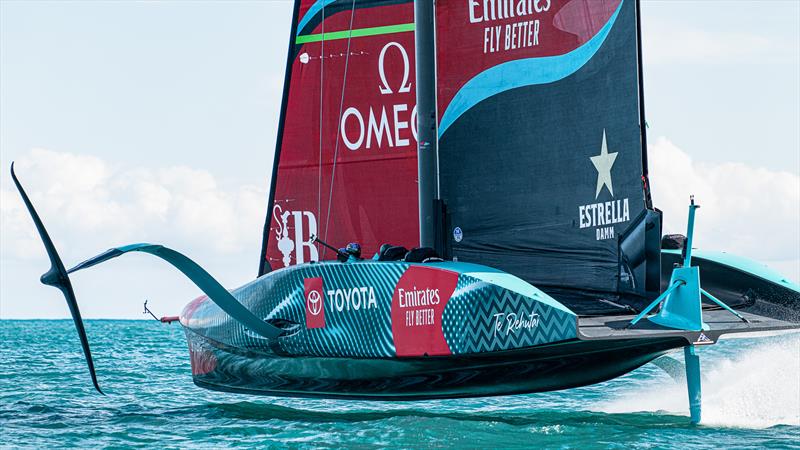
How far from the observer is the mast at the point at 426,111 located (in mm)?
9680

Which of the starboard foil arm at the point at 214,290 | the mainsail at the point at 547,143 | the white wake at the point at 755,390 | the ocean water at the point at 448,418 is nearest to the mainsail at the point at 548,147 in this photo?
the mainsail at the point at 547,143

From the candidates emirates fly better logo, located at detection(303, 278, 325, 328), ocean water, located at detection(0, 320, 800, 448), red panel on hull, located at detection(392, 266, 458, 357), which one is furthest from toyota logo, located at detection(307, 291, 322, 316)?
ocean water, located at detection(0, 320, 800, 448)

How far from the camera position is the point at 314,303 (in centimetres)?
923

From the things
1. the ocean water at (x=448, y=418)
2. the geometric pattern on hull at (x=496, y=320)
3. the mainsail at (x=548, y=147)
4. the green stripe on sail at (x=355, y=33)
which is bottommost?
the ocean water at (x=448, y=418)

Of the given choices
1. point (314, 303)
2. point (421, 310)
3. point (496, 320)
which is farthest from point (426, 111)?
point (496, 320)

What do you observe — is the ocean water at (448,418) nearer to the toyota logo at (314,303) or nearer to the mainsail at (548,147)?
the toyota logo at (314,303)

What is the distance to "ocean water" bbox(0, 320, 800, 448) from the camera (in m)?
8.41

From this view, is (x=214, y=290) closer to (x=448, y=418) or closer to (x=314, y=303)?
(x=314, y=303)

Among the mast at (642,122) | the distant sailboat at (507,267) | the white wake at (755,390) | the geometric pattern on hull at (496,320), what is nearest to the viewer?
the geometric pattern on hull at (496,320)

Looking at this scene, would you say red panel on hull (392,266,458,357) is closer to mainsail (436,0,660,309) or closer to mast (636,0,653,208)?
mainsail (436,0,660,309)

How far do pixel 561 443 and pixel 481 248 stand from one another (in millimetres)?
1983

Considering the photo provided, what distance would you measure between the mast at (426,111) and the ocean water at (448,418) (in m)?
1.73

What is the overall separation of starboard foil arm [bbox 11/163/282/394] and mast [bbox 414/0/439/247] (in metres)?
1.60

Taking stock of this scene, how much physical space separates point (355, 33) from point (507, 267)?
3.14m
